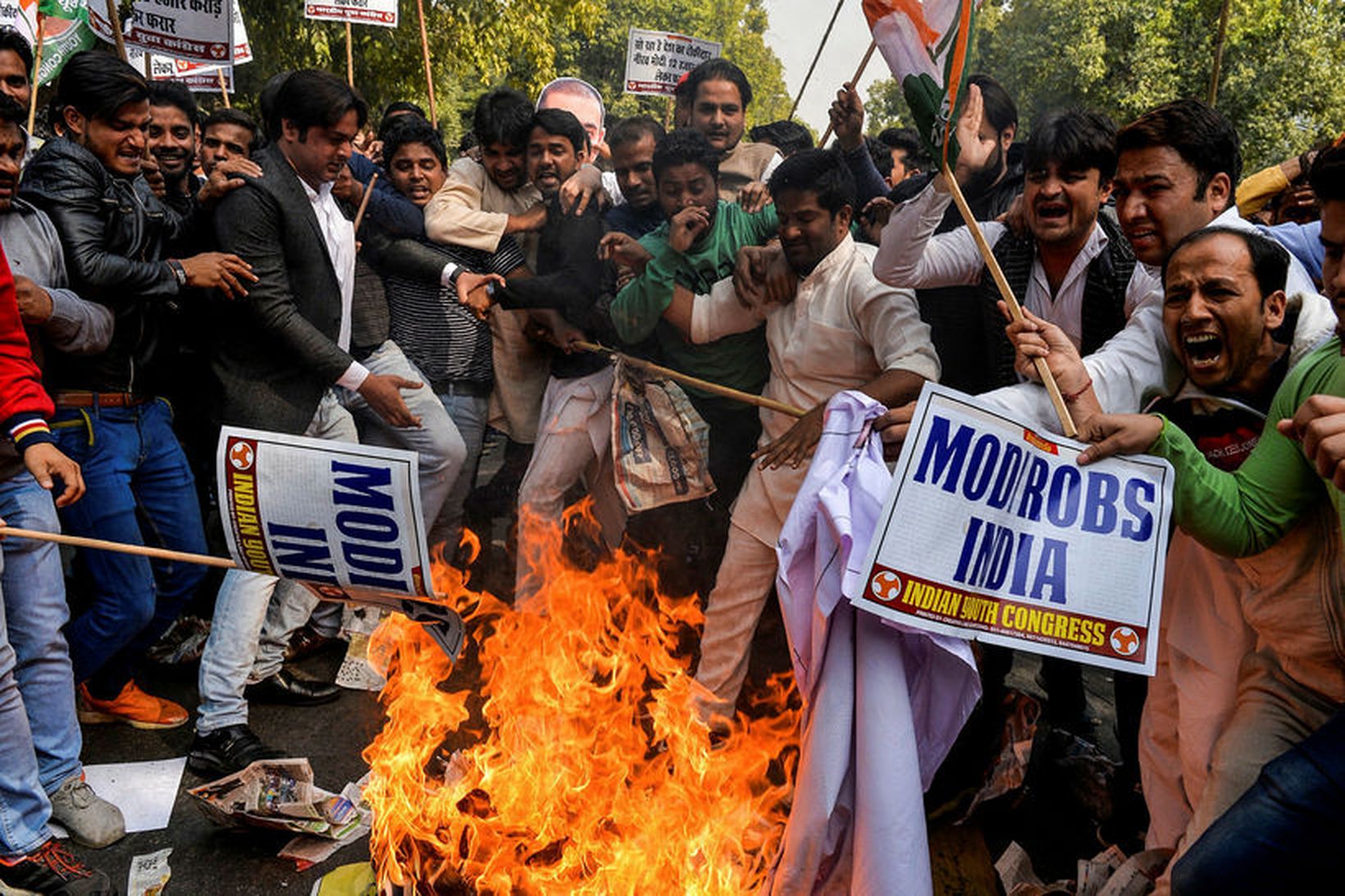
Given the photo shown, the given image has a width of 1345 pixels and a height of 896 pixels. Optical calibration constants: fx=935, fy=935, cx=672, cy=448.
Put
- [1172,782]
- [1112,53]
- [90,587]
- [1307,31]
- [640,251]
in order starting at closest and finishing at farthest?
[1172,782] < [90,587] < [640,251] < [1307,31] < [1112,53]

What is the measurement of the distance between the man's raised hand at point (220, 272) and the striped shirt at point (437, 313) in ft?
3.16

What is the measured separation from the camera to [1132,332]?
272 cm

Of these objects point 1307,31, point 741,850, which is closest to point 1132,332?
point 741,850

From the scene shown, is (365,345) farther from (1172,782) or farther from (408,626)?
(1172,782)

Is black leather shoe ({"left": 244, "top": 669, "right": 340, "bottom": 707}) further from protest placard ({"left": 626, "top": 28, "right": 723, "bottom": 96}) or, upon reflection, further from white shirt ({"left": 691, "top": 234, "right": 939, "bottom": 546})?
protest placard ({"left": 626, "top": 28, "right": 723, "bottom": 96})

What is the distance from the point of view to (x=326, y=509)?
260 centimetres

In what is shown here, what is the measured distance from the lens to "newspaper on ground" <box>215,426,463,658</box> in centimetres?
256

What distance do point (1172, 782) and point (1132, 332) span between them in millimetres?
1310

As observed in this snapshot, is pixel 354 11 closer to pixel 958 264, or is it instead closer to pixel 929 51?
pixel 958 264

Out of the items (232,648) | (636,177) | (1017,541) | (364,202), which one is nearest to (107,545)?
(232,648)

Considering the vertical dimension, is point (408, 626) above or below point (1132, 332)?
below

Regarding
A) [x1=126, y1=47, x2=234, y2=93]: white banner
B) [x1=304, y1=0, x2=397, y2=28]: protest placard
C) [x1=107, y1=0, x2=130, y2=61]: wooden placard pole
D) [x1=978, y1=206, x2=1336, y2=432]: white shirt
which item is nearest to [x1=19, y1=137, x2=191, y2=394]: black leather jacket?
[x1=107, y1=0, x2=130, y2=61]: wooden placard pole

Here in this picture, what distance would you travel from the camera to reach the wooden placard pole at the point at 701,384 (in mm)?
3686

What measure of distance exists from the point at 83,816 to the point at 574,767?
5.59 feet
